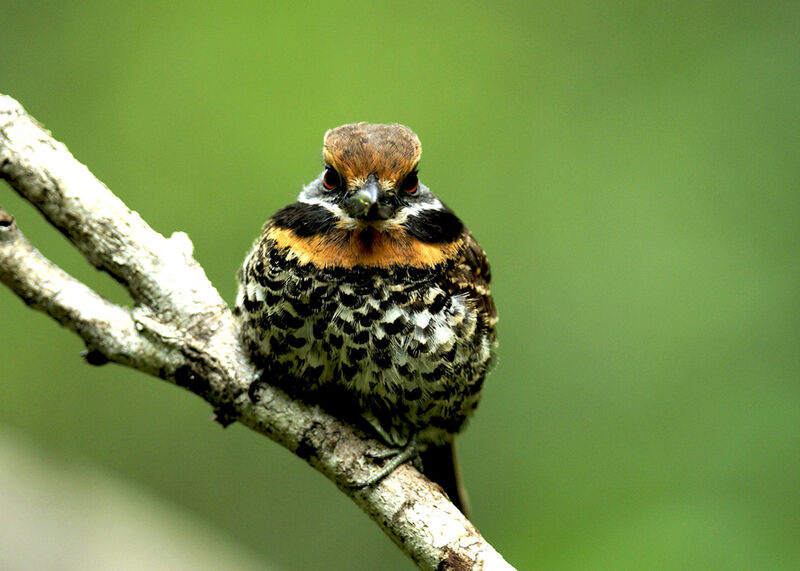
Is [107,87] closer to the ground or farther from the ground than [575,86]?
closer to the ground

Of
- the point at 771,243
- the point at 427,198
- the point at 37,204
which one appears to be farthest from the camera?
the point at 771,243

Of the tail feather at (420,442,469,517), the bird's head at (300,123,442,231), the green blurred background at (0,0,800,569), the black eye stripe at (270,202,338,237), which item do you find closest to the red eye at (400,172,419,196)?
the bird's head at (300,123,442,231)

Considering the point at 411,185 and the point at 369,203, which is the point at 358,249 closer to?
the point at 369,203

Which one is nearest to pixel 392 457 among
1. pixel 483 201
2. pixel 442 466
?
pixel 442 466

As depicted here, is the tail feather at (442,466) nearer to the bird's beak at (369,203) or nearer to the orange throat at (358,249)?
the orange throat at (358,249)

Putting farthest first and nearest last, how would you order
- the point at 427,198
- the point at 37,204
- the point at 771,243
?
the point at 771,243, the point at 427,198, the point at 37,204

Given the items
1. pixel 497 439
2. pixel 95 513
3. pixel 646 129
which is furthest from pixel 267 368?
pixel 646 129

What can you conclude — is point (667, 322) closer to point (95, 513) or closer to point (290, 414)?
point (290, 414)

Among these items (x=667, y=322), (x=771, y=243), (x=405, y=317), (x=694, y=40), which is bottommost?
(x=405, y=317)

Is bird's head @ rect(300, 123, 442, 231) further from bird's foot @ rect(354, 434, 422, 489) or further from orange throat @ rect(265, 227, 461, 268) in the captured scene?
bird's foot @ rect(354, 434, 422, 489)
